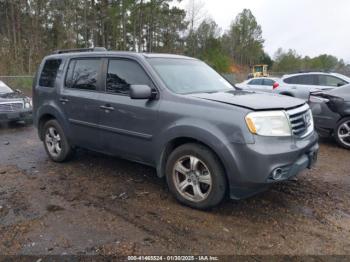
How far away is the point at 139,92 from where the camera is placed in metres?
3.74

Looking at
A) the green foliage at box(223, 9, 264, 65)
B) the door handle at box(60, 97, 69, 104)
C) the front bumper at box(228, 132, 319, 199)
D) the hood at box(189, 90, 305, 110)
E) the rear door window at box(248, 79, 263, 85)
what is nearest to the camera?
the front bumper at box(228, 132, 319, 199)

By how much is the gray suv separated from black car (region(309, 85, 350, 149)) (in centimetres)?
316

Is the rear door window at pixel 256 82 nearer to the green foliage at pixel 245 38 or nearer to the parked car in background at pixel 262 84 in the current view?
the parked car in background at pixel 262 84

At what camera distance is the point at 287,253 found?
287 cm

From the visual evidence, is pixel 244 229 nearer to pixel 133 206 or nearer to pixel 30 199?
pixel 133 206

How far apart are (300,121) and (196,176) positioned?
1.39m

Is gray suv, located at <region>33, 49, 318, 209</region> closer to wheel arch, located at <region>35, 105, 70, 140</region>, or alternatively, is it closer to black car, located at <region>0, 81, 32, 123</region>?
wheel arch, located at <region>35, 105, 70, 140</region>

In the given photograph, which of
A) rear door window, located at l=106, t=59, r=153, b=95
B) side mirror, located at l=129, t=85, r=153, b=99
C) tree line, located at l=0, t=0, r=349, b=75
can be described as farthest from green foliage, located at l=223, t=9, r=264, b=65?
side mirror, located at l=129, t=85, r=153, b=99

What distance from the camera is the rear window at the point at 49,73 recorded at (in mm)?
5375

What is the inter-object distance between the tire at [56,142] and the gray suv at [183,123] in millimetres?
38

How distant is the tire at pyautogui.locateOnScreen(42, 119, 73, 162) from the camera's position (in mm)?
5297

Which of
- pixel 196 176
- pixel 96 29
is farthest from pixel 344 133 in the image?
pixel 96 29

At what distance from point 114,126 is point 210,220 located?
1854mm

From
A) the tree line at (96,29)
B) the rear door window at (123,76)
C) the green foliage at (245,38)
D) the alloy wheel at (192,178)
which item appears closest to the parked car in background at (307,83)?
the rear door window at (123,76)
